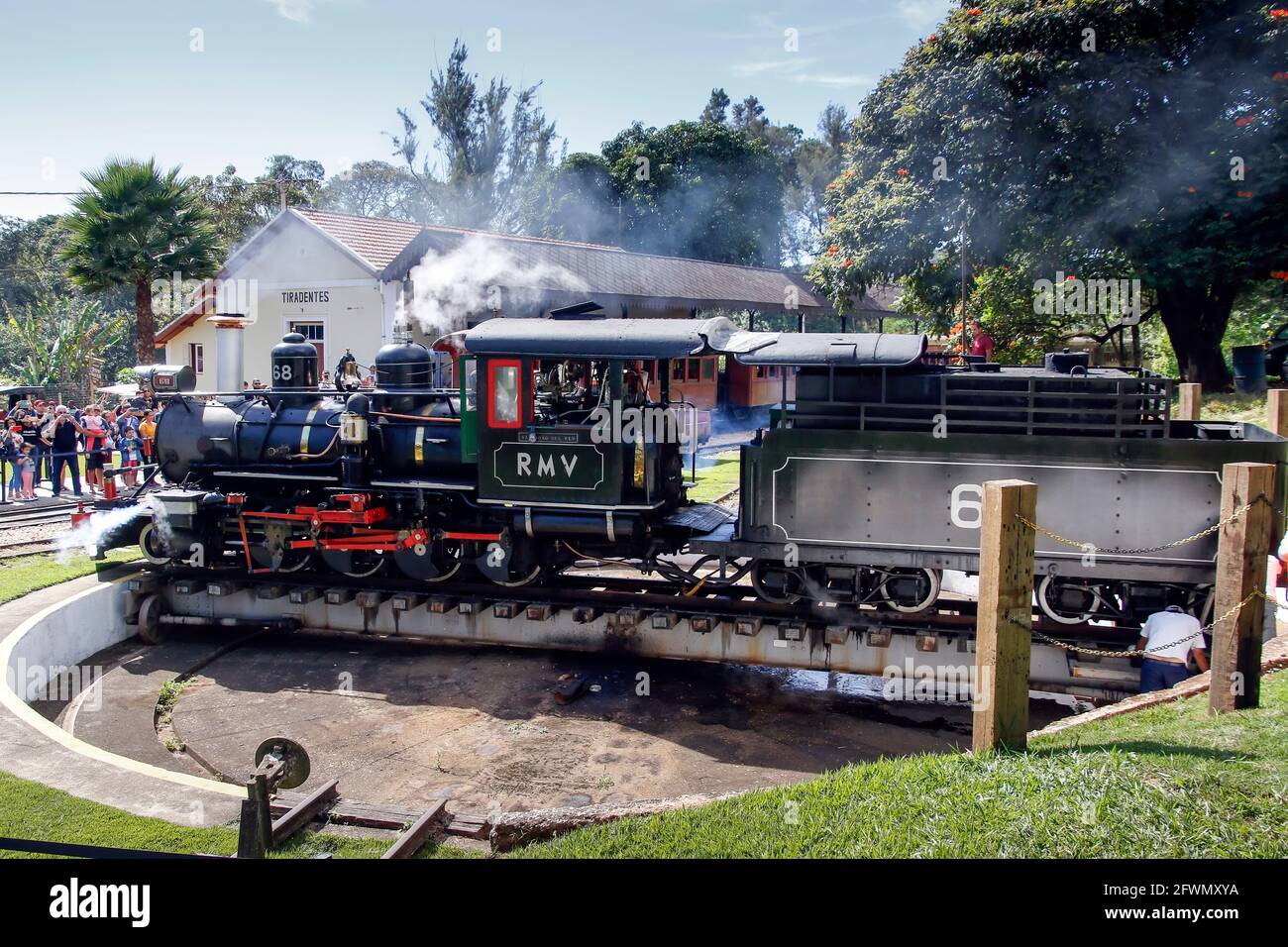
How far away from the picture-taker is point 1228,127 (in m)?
17.7

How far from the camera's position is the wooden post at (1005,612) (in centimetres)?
584

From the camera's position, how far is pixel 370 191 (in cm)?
6347

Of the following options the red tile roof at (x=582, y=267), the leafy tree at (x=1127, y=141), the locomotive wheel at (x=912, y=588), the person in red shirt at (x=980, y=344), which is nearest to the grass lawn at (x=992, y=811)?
the locomotive wheel at (x=912, y=588)

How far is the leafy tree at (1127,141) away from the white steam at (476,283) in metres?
8.63

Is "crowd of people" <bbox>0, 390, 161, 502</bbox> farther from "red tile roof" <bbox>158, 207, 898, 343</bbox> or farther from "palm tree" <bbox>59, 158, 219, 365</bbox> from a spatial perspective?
"red tile roof" <bbox>158, 207, 898, 343</bbox>

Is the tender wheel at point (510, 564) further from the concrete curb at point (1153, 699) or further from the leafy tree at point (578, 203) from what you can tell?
the leafy tree at point (578, 203)

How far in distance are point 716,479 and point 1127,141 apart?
32.8 feet

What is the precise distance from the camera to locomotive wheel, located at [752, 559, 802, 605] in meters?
10.7

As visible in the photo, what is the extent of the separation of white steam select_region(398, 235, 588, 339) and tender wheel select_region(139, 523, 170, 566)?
23.6 feet

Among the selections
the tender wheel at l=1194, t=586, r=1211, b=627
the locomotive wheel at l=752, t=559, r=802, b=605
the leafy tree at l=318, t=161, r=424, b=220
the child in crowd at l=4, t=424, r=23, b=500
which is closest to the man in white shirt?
the tender wheel at l=1194, t=586, r=1211, b=627
